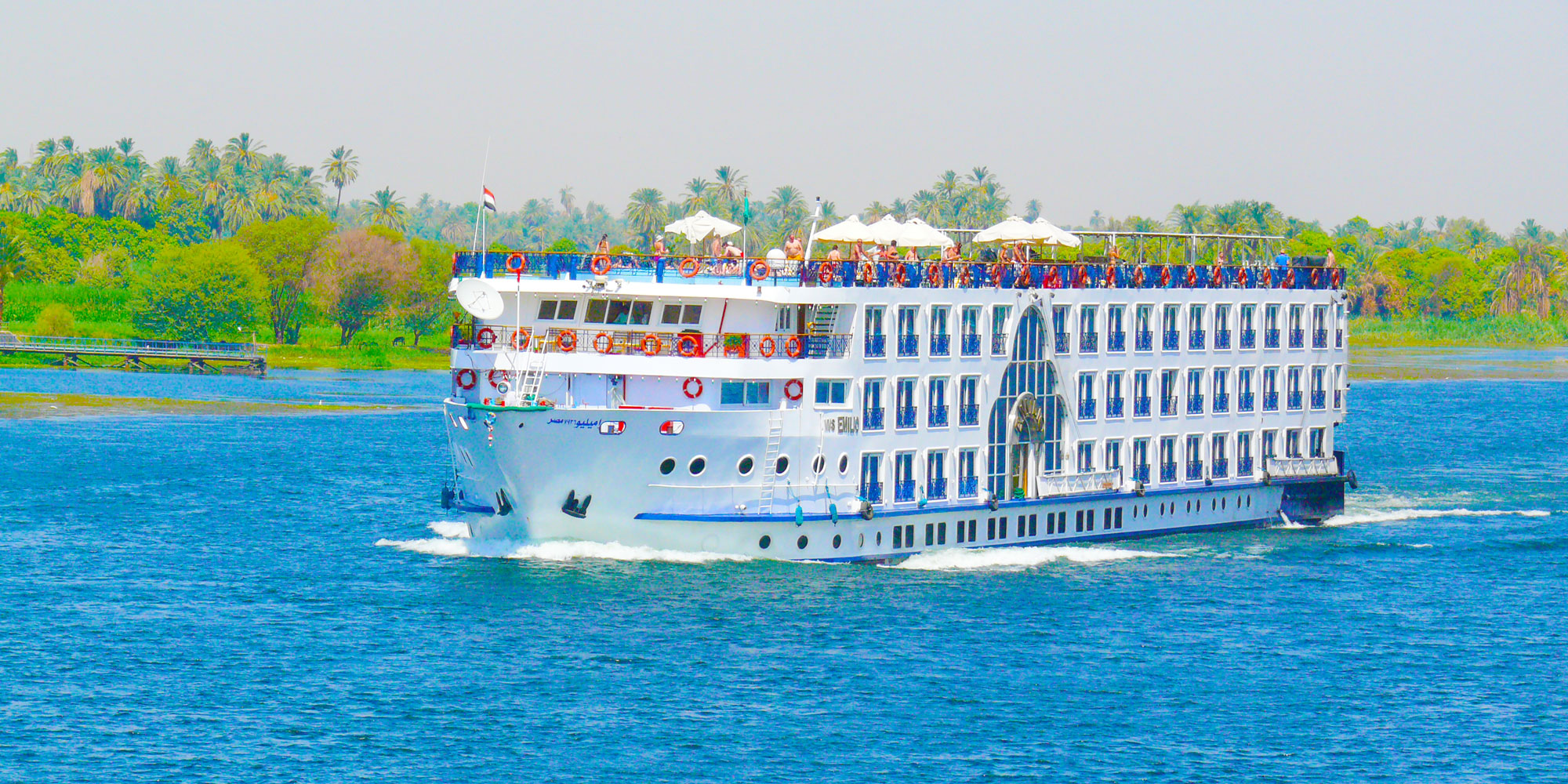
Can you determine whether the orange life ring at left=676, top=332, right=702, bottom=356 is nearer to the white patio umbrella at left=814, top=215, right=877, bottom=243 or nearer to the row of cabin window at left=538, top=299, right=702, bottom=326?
the row of cabin window at left=538, top=299, right=702, bottom=326

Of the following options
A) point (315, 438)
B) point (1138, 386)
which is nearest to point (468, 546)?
point (1138, 386)

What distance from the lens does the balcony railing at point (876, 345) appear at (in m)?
57.1

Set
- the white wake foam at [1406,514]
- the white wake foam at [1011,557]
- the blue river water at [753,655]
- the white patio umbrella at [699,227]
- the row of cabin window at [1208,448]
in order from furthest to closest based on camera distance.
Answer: the white wake foam at [1406,514]
the row of cabin window at [1208,448]
the white patio umbrella at [699,227]
the white wake foam at [1011,557]
the blue river water at [753,655]

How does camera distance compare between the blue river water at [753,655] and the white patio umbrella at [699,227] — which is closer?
the blue river water at [753,655]

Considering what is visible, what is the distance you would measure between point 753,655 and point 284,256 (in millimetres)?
129310

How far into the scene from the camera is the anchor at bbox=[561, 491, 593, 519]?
178 ft

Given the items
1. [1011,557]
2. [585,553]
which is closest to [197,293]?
[585,553]

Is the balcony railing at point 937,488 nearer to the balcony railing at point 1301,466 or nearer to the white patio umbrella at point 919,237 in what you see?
the white patio umbrella at point 919,237

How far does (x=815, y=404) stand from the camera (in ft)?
183

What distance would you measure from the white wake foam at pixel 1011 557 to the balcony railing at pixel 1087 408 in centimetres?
424

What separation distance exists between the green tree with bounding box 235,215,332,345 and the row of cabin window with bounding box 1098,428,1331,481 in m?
111

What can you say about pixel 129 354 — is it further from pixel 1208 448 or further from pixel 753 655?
pixel 753 655

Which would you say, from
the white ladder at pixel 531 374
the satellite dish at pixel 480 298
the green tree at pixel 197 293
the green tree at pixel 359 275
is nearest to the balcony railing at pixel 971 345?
the white ladder at pixel 531 374

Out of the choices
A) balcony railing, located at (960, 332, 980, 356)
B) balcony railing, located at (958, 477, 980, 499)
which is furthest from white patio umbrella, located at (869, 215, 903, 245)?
balcony railing, located at (958, 477, 980, 499)
